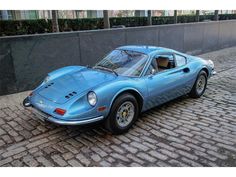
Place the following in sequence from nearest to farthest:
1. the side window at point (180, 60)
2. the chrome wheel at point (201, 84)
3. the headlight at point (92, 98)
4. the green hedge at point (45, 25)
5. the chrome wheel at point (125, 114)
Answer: the headlight at point (92, 98)
the chrome wheel at point (125, 114)
the side window at point (180, 60)
the chrome wheel at point (201, 84)
the green hedge at point (45, 25)

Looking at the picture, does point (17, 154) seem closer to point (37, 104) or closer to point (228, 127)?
point (37, 104)

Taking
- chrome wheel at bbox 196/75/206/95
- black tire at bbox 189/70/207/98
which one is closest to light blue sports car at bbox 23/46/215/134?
black tire at bbox 189/70/207/98

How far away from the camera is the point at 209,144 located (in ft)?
12.2

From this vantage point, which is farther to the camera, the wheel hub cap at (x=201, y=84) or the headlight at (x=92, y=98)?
the wheel hub cap at (x=201, y=84)

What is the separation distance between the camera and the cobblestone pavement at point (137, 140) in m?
3.33

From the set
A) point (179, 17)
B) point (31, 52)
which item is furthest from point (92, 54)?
point (179, 17)

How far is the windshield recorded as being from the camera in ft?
14.3

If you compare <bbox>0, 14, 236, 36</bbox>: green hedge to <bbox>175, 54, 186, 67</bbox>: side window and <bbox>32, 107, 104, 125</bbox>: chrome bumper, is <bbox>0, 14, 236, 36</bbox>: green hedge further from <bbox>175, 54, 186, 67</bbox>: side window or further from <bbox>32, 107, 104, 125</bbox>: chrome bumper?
<bbox>32, 107, 104, 125</bbox>: chrome bumper

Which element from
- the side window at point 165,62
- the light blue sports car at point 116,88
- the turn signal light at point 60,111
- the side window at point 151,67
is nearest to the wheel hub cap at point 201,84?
the light blue sports car at point 116,88

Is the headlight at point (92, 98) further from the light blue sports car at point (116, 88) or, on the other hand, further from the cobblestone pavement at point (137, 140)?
the cobblestone pavement at point (137, 140)

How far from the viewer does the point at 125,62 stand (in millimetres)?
4570

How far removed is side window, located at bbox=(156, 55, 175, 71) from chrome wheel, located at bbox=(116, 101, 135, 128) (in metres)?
1.25

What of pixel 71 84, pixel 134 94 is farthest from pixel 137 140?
pixel 71 84

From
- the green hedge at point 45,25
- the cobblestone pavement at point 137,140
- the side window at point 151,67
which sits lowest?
the cobblestone pavement at point 137,140
